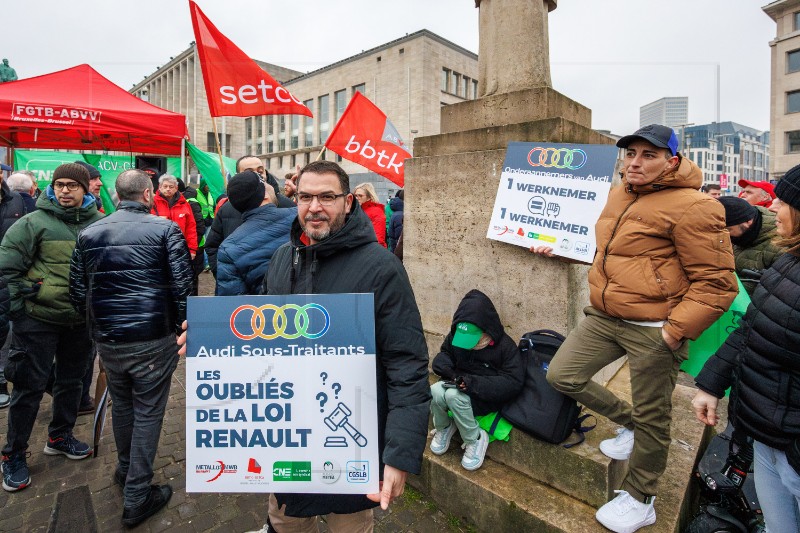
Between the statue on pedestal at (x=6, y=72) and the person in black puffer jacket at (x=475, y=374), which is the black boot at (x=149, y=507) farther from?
the statue on pedestal at (x=6, y=72)

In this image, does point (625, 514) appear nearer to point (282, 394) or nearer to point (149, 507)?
point (282, 394)

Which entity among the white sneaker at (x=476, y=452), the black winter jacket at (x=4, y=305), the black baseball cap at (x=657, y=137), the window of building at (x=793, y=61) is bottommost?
the white sneaker at (x=476, y=452)

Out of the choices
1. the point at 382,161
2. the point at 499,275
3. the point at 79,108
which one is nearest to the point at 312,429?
the point at 499,275

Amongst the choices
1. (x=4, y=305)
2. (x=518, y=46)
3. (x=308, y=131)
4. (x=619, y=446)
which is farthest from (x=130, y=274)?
(x=308, y=131)

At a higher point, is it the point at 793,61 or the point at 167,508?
the point at 793,61

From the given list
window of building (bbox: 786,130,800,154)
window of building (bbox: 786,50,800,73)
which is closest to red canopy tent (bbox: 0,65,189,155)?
window of building (bbox: 786,130,800,154)

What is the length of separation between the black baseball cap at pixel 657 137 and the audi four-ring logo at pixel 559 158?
0.69 metres

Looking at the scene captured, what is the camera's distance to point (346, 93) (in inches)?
1665

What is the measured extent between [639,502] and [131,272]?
3.14 metres

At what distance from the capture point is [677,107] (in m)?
124

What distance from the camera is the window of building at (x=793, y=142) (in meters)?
37.2

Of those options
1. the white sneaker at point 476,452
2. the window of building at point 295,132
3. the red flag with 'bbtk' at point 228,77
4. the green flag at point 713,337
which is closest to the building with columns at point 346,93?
the window of building at point 295,132

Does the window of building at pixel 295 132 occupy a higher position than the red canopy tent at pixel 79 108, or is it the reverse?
the window of building at pixel 295 132

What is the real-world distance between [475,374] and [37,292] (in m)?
3.06
